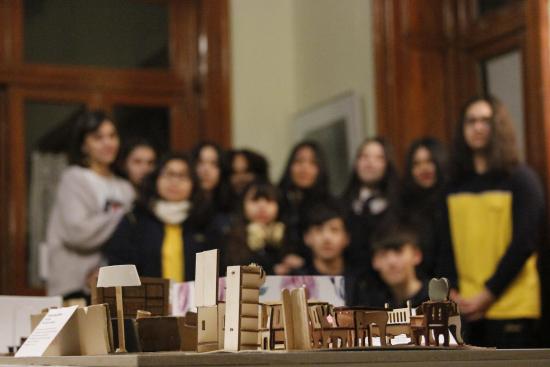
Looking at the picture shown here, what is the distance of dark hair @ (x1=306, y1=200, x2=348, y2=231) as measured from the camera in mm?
5129

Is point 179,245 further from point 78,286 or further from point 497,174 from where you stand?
point 497,174

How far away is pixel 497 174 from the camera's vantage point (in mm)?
4898

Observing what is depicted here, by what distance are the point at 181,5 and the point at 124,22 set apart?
0.39m

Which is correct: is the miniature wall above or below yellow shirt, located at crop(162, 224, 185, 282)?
above

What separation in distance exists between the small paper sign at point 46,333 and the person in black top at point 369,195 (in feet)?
9.85

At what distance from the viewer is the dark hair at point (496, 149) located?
4.89 metres

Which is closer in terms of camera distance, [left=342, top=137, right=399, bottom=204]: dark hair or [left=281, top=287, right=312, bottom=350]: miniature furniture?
[left=281, top=287, right=312, bottom=350]: miniature furniture

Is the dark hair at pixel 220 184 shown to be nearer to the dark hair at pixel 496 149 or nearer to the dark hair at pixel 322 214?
the dark hair at pixel 322 214

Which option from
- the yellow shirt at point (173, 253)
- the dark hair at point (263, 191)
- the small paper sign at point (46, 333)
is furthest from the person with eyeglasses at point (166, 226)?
the small paper sign at point (46, 333)

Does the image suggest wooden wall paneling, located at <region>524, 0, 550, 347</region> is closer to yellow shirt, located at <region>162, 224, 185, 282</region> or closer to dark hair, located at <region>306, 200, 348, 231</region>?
dark hair, located at <region>306, 200, 348, 231</region>

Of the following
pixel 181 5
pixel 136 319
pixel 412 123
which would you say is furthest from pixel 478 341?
pixel 181 5

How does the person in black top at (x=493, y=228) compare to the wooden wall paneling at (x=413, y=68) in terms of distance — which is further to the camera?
the wooden wall paneling at (x=413, y=68)

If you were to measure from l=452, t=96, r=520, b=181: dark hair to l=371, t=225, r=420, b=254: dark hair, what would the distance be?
349 millimetres

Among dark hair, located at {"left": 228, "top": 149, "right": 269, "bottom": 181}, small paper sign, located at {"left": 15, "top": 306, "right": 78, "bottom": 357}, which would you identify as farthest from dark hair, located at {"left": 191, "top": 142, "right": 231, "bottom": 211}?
small paper sign, located at {"left": 15, "top": 306, "right": 78, "bottom": 357}
